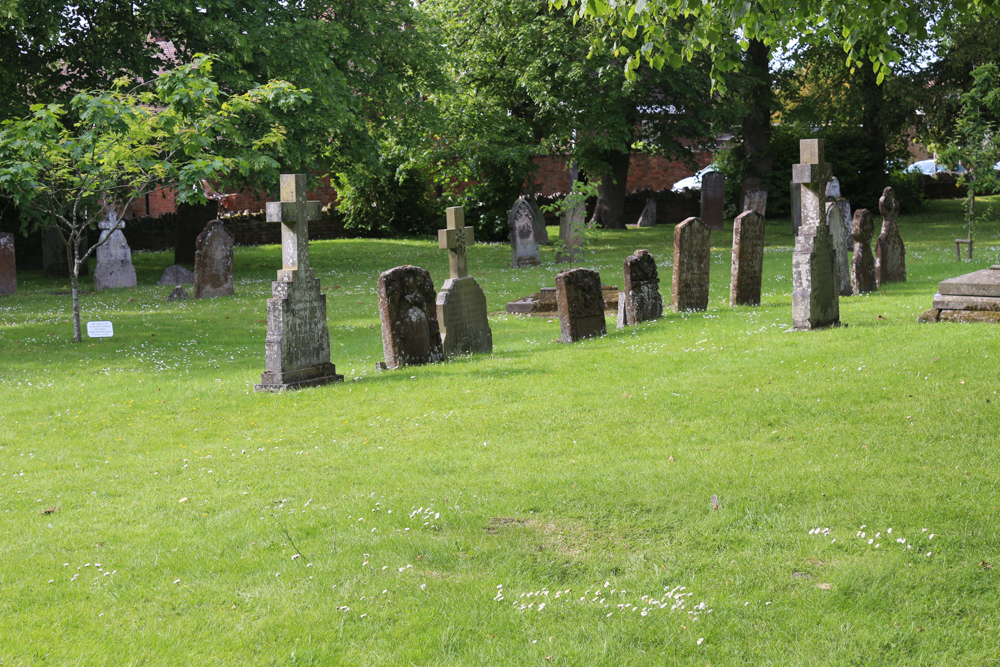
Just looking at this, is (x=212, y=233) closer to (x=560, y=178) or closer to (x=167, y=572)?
(x=167, y=572)

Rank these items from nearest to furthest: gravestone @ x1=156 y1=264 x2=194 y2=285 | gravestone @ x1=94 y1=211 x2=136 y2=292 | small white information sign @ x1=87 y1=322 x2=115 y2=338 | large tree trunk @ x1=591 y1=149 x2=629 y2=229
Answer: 1. small white information sign @ x1=87 y1=322 x2=115 y2=338
2. gravestone @ x1=94 y1=211 x2=136 y2=292
3. gravestone @ x1=156 y1=264 x2=194 y2=285
4. large tree trunk @ x1=591 y1=149 x2=629 y2=229

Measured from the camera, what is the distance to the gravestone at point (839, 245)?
15117 mm

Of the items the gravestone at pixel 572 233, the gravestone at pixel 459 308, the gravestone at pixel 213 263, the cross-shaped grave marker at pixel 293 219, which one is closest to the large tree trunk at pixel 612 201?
the gravestone at pixel 572 233

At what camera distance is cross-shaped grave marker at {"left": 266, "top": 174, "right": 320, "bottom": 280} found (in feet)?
39.5

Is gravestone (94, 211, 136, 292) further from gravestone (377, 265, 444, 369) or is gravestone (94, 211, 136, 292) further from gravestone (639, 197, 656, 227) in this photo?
gravestone (639, 197, 656, 227)

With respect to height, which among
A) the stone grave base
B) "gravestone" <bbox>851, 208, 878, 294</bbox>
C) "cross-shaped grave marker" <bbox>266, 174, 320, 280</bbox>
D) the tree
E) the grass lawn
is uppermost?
the tree

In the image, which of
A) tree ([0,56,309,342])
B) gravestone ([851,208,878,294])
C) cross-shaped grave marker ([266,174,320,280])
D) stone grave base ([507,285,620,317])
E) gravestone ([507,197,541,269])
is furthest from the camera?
gravestone ([507,197,541,269])

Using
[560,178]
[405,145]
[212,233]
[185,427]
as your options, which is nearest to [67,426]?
[185,427]

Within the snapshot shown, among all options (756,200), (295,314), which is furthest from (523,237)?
(295,314)

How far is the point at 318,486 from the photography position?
7320 millimetres

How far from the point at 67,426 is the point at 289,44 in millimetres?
16452

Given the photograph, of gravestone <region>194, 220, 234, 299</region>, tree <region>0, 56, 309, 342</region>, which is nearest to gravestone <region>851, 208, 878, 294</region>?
tree <region>0, 56, 309, 342</region>

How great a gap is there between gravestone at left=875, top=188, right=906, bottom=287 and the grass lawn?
563cm

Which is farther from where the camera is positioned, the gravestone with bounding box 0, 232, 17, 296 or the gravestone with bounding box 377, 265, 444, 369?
the gravestone with bounding box 0, 232, 17, 296
